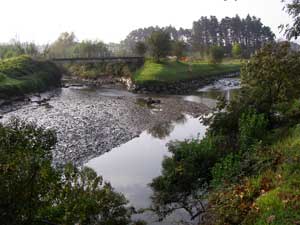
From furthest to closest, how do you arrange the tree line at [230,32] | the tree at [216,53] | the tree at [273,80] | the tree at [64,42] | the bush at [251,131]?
the tree line at [230,32] → the tree at [64,42] → the tree at [216,53] → the tree at [273,80] → the bush at [251,131]

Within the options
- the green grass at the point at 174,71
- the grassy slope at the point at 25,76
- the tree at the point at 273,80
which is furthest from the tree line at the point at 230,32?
the tree at the point at 273,80

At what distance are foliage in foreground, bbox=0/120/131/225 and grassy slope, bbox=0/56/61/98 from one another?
38.1 metres

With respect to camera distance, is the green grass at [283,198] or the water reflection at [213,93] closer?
the green grass at [283,198]

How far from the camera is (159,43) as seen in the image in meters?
75.6

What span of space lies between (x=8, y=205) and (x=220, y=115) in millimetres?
15176

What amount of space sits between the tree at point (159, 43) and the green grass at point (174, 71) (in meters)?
2.32

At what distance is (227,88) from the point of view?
63406mm

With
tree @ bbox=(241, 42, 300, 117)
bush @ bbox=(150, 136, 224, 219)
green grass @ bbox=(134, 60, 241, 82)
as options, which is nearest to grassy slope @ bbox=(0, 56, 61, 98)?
green grass @ bbox=(134, 60, 241, 82)

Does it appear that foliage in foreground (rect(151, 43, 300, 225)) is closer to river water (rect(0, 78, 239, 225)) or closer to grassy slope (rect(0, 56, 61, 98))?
river water (rect(0, 78, 239, 225))

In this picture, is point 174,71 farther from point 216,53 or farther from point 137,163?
point 137,163

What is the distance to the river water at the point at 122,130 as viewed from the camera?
65.9 ft

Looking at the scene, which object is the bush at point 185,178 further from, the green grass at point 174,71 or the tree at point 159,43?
the tree at point 159,43

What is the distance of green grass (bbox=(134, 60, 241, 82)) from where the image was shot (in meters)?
64.1

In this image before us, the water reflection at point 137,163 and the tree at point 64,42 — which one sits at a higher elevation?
the tree at point 64,42
